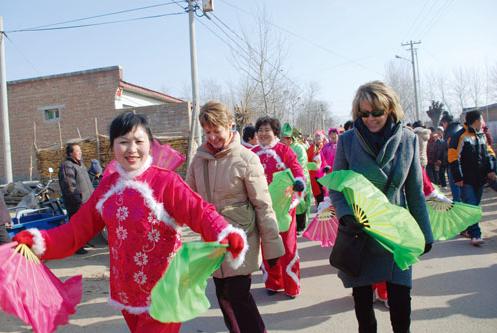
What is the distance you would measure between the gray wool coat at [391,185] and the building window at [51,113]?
2079 centimetres

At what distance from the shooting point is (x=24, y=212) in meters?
7.35

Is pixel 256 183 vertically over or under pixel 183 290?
over

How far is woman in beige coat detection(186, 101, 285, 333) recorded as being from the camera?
2926 millimetres

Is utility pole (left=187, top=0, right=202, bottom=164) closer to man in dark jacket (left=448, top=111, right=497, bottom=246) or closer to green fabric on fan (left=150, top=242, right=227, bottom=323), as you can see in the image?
man in dark jacket (left=448, top=111, right=497, bottom=246)

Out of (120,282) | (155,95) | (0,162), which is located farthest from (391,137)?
(0,162)

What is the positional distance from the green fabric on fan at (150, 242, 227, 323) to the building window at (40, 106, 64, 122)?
68.8 feet

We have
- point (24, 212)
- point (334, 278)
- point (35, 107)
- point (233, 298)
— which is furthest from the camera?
point (35, 107)

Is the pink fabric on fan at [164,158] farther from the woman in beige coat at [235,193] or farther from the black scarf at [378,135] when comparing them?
the black scarf at [378,135]

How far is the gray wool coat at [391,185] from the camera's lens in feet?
8.40

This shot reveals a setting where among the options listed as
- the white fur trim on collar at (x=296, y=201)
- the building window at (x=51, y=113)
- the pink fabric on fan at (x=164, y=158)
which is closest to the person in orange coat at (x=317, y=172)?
the white fur trim on collar at (x=296, y=201)

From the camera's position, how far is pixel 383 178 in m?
2.60

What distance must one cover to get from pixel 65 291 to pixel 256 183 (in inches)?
55.7

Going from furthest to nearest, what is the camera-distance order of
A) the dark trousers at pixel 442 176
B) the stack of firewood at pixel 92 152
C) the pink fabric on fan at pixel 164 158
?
the stack of firewood at pixel 92 152, the dark trousers at pixel 442 176, the pink fabric on fan at pixel 164 158

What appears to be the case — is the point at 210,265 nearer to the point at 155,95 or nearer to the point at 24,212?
the point at 24,212
